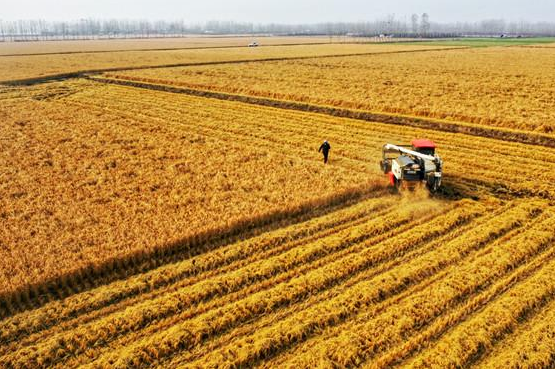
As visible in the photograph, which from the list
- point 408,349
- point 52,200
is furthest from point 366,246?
point 52,200

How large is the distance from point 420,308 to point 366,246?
285 cm

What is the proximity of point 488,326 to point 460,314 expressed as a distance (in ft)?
1.83

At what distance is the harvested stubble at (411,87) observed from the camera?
2580cm

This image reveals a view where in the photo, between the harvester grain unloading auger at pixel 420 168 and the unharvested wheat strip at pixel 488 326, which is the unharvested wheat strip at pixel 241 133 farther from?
the unharvested wheat strip at pixel 488 326

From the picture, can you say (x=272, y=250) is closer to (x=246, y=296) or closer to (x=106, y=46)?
(x=246, y=296)

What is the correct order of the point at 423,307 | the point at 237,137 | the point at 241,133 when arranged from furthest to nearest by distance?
the point at 241,133 < the point at 237,137 < the point at 423,307

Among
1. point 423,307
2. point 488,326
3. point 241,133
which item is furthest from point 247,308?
point 241,133

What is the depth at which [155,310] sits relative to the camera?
914 centimetres

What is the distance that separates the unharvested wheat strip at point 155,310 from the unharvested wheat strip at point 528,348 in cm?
351

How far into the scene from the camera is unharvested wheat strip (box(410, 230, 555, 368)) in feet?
25.5

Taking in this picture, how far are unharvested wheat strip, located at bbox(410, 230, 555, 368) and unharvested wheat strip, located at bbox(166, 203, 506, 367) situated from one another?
139 centimetres

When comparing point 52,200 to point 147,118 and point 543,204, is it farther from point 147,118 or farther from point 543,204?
point 543,204

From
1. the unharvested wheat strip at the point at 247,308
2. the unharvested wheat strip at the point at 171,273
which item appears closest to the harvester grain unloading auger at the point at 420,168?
the unharvested wheat strip at the point at 171,273

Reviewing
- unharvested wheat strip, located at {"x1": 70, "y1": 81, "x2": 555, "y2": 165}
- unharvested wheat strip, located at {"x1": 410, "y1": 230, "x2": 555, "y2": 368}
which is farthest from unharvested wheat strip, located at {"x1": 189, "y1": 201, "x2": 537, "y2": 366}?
unharvested wheat strip, located at {"x1": 70, "y1": 81, "x2": 555, "y2": 165}
